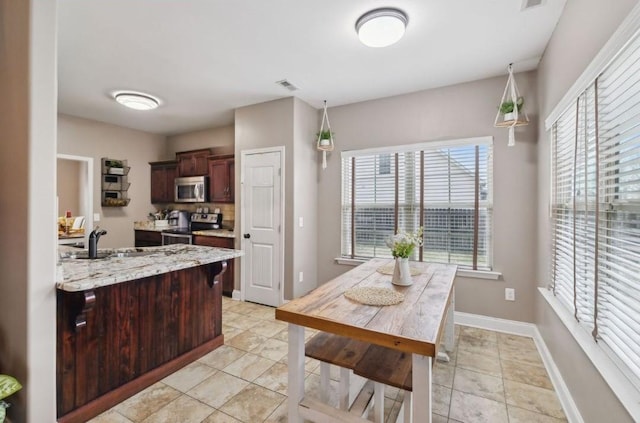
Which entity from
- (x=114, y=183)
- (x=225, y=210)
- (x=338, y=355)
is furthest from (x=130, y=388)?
(x=114, y=183)

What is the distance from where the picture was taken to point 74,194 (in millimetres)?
5902

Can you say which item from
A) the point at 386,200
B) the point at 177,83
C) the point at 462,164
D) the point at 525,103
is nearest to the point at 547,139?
the point at 525,103

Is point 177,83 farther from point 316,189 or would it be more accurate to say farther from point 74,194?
point 74,194

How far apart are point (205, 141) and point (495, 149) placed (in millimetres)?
4712

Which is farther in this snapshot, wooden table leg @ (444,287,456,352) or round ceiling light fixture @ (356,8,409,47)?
wooden table leg @ (444,287,456,352)

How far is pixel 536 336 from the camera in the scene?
2742 millimetres

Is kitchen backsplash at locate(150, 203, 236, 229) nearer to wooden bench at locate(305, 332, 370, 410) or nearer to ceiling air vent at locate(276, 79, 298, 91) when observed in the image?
ceiling air vent at locate(276, 79, 298, 91)

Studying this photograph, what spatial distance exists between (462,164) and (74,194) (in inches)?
285

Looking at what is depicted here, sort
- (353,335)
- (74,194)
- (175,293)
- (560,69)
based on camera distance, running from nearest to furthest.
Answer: (353,335) → (560,69) → (175,293) → (74,194)

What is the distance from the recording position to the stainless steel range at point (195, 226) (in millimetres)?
4637

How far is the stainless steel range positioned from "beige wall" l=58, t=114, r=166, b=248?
1.04 metres

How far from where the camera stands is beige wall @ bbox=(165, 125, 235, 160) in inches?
200

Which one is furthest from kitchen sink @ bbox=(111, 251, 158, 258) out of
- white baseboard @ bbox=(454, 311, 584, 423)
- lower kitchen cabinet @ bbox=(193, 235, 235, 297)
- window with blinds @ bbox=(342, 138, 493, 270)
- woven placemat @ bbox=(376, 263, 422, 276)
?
white baseboard @ bbox=(454, 311, 584, 423)

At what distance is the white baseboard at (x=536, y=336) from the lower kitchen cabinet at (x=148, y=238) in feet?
15.6
